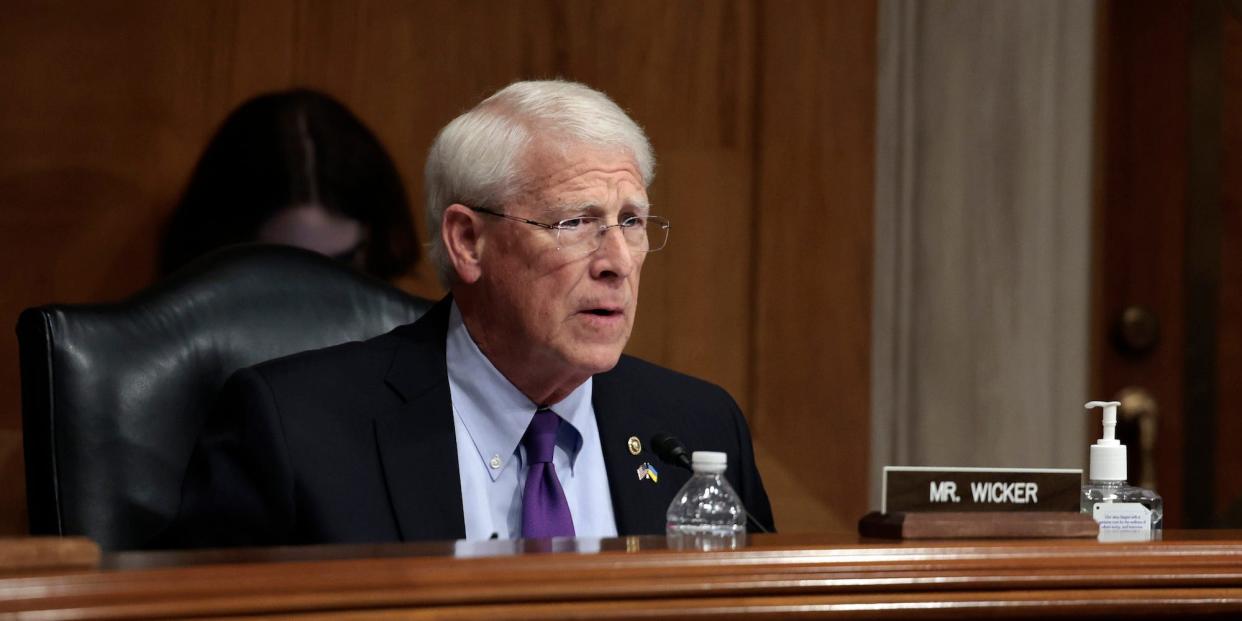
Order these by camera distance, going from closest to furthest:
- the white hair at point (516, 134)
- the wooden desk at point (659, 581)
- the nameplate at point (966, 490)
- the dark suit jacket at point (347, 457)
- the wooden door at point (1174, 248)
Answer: the wooden desk at point (659, 581), the nameplate at point (966, 490), the dark suit jacket at point (347, 457), the white hair at point (516, 134), the wooden door at point (1174, 248)

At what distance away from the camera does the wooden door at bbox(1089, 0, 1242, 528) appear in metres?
3.48

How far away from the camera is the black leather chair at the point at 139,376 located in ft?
5.97

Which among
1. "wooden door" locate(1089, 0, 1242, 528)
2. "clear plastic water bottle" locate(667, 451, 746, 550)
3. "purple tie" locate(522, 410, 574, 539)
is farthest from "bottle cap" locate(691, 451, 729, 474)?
"wooden door" locate(1089, 0, 1242, 528)

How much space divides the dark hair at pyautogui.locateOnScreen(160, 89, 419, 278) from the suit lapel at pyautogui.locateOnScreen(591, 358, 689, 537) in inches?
42.8

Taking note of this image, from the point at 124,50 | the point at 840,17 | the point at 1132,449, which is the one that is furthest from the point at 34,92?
the point at 1132,449

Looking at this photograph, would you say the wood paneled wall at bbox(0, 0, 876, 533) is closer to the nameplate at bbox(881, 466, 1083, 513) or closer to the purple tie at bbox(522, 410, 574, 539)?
the purple tie at bbox(522, 410, 574, 539)

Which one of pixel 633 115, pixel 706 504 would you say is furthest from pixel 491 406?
pixel 633 115

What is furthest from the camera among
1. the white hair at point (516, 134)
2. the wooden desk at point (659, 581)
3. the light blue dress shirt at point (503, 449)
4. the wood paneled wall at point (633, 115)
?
the wood paneled wall at point (633, 115)

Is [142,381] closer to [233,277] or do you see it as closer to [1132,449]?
[233,277]

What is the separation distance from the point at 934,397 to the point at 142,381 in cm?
209

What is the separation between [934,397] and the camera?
3.48 metres

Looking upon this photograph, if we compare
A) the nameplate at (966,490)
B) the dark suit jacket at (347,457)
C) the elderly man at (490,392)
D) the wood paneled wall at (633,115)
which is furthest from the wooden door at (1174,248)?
the nameplate at (966,490)

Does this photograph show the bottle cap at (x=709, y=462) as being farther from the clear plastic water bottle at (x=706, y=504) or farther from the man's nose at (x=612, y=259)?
the man's nose at (x=612, y=259)

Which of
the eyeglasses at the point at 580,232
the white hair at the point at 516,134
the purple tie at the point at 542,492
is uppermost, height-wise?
the white hair at the point at 516,134
